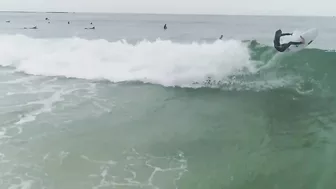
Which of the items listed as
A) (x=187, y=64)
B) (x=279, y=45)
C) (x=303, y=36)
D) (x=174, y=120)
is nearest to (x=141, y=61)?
(x=187, y=64)

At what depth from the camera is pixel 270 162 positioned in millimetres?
9320

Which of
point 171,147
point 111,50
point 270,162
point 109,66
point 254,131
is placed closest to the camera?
point 270,162

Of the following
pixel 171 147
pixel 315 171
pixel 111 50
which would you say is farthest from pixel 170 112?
pixel 111 50

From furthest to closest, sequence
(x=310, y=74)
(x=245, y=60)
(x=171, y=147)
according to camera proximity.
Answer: (x=245, y=60) → (x=310, y=74) → (x=171, y=147)

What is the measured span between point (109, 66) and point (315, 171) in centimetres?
1490

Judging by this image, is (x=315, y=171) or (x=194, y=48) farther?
(x=194, y=48)

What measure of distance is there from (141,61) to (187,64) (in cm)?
334

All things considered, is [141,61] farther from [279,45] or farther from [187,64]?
[279,45]

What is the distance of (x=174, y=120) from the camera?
1267 centimetres

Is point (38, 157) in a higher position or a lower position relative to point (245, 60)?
lower

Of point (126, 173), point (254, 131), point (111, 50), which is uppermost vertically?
point (111, 50)

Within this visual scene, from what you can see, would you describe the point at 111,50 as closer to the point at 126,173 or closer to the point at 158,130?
the point at 158,130

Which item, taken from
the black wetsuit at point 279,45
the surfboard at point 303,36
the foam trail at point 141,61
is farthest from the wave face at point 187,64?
the black wetsuit at point 279,45

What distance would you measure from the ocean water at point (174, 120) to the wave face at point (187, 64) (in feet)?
0.21
